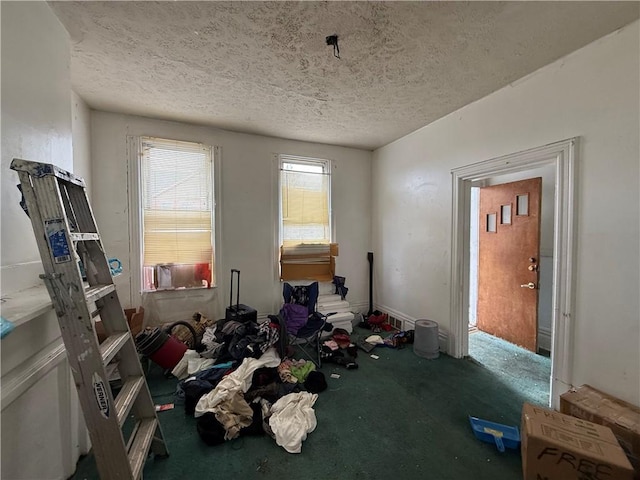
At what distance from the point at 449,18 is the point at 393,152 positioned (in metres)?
2.24

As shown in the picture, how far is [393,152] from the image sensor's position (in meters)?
3.78

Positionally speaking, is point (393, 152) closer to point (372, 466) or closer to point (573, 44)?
point (573, 44)

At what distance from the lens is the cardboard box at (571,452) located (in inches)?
45.9

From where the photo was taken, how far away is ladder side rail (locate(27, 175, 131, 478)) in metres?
1.06

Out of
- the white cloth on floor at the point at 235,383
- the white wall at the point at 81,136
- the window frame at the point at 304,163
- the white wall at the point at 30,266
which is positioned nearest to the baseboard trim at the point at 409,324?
the window frame at the point at 304,163

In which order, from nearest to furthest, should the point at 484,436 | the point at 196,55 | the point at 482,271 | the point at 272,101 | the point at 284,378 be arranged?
the point at 484,436 < the point at 196,55 < the point at 284,378 < the point at 272,101 < the point at 482,271

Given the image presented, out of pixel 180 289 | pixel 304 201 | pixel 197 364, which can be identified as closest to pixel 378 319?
pixel 304 201

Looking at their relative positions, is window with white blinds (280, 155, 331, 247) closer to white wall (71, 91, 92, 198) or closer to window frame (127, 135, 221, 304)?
window frame (127, 135, 221, 304)

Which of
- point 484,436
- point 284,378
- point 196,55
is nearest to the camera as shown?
point 484,436

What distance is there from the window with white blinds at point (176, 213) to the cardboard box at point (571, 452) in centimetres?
325

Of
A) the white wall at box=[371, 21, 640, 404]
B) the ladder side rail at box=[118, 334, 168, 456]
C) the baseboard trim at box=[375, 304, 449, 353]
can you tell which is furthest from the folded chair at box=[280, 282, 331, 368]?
the white wall at box=[371, 21, 640, 404]

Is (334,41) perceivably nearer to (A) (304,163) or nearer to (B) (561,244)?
Result: (A) (304,163)

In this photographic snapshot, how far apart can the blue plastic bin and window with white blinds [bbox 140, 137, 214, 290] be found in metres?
3.05

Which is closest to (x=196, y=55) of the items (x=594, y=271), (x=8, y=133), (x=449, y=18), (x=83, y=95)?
(x=8, y=133)
